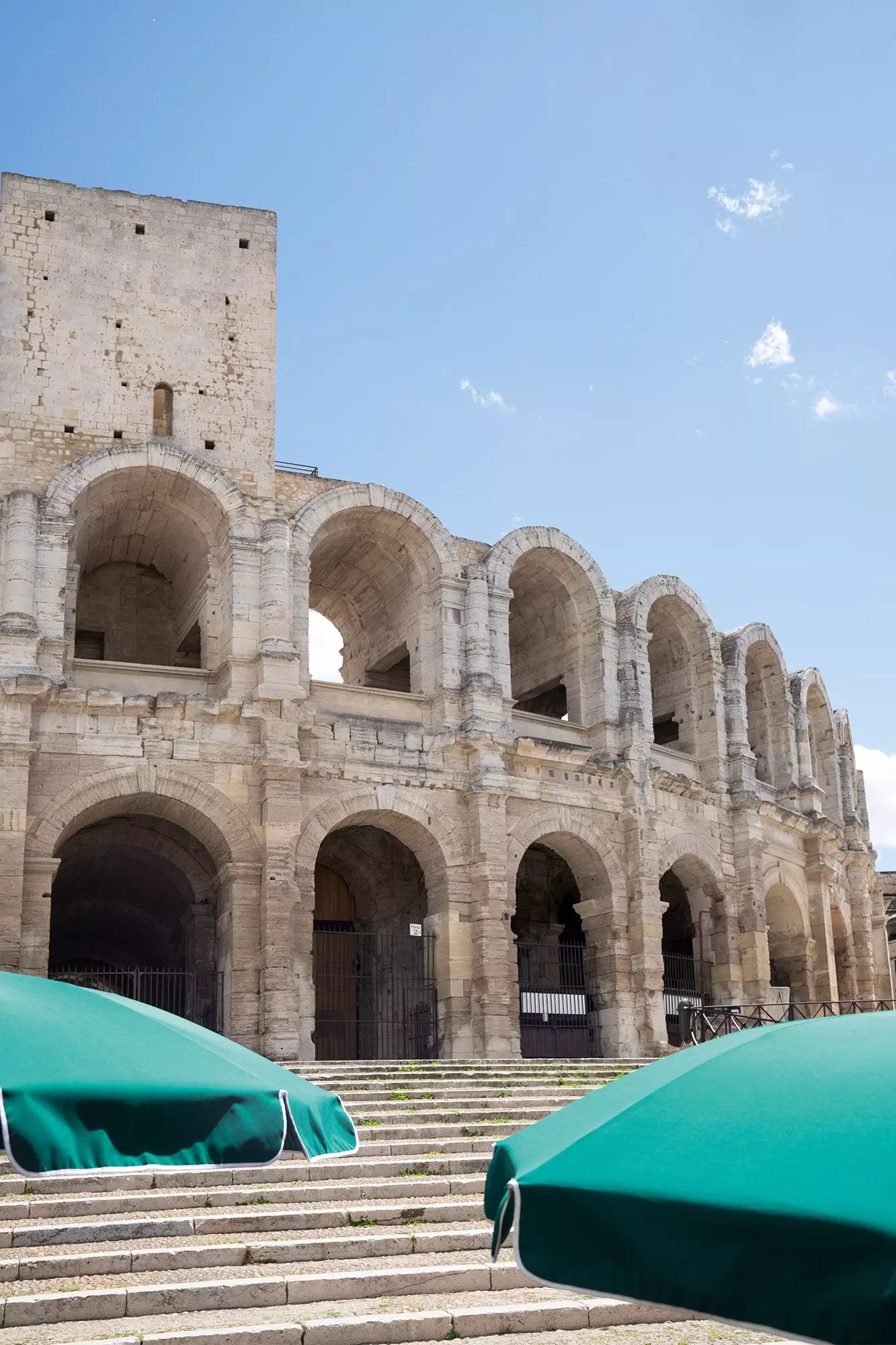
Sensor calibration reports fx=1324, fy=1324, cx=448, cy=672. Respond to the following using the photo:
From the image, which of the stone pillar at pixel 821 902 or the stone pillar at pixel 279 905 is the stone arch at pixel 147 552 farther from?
the stone pillar at pixel 821 902

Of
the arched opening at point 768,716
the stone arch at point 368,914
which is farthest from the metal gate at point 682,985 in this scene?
the arched opening at point 768,716

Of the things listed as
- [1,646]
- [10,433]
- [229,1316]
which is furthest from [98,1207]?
[10,433]

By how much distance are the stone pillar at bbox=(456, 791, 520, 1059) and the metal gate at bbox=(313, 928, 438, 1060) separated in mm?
1529

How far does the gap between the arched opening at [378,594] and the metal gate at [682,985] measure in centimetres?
675

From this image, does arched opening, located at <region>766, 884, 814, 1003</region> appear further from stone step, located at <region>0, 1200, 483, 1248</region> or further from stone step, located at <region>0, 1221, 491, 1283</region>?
stone step, located at <region>0, 1221, 491, 1283</region>

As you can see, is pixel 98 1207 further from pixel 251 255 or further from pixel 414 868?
pixel 251 255

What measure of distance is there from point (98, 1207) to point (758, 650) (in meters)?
19.8

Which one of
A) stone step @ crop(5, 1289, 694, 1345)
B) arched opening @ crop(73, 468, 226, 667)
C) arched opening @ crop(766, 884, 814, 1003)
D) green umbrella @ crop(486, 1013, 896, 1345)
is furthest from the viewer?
arched opening @ crop(766, 884, 814, 1003)

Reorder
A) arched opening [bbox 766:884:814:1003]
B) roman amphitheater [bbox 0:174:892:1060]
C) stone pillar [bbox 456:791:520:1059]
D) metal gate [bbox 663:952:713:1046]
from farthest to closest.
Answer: arched opening [bbox 766:884:814:1003]
metal gate [bbox 663:952:713:1046]
stone pillar [bbox 456:791:520:1059]
roman amphitheater [bbox 0:174:892:1060]

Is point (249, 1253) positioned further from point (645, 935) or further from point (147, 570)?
point (147, 570)

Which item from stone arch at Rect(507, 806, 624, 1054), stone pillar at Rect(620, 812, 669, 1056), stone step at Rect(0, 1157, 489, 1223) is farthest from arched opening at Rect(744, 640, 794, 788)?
stone step at Rect(0, 1157, 489, 1223)

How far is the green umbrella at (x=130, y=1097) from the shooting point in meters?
4.41

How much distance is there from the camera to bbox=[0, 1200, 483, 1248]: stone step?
8.68m

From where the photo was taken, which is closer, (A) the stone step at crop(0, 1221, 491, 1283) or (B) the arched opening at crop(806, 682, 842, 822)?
(A) the stone step at crop(0, 1221, 491, 1283)
